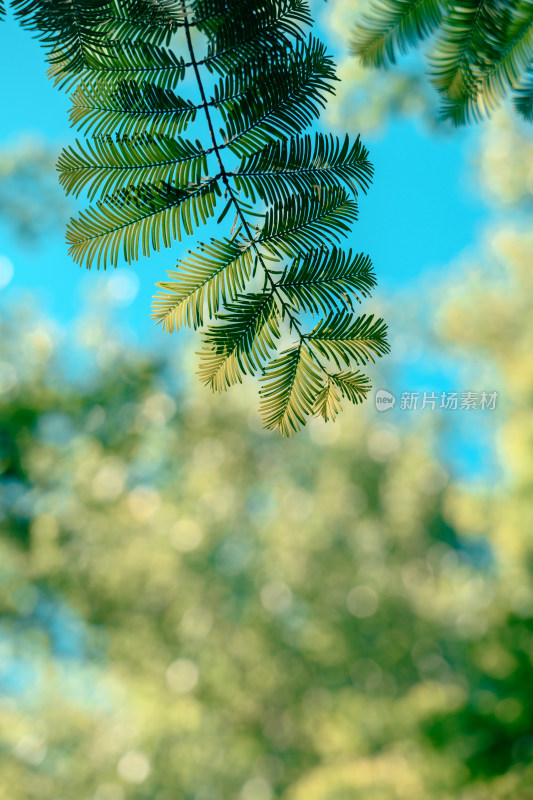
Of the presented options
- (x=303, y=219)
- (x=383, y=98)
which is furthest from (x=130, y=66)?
(x=383, y=98)

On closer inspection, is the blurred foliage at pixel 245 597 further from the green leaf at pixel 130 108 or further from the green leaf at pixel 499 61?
the green leaf at pixel 130 108

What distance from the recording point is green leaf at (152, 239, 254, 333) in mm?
341

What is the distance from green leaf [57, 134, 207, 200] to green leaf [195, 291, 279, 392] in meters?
0.08

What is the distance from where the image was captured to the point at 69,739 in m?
4.09

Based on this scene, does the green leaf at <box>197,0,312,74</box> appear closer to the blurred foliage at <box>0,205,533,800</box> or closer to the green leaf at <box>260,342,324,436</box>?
the green leaf at <box>260,342,324,436</box>

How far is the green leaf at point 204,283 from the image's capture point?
341mm

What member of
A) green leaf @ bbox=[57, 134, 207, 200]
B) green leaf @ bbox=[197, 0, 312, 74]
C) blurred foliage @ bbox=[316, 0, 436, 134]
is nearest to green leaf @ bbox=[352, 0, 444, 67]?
green leaf @ bbox=[197, 0, 312, 74]

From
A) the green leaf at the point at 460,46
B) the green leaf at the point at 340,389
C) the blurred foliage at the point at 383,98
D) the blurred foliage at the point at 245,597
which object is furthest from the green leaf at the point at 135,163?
the blurred foliage at the point at 245,597

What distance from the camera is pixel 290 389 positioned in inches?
13.7

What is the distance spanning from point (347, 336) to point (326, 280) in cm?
4

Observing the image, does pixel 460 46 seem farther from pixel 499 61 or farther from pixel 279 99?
pixel 279 99

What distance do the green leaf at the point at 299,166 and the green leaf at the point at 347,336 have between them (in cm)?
8

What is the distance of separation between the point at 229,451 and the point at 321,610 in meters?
2.08

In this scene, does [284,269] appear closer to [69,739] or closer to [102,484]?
[69,739]
